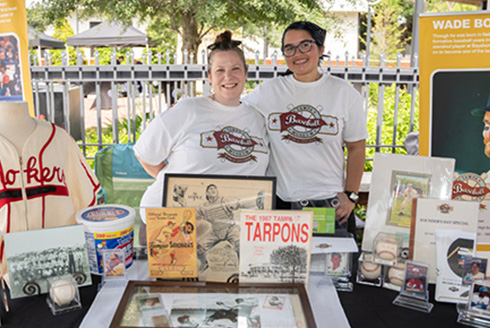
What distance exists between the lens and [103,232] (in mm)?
1497

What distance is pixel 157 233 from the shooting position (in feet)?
4.74

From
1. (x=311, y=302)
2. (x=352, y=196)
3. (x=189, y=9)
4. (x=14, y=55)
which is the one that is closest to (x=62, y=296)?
(x=311, y=302)

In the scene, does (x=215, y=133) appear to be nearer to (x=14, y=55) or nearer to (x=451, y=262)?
(x=451, y=262)

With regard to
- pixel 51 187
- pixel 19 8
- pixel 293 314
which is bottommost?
pixel 293 314

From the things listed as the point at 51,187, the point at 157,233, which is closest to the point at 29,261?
the point at 51,187

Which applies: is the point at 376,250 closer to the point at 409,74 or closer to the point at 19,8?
the point at 19,8

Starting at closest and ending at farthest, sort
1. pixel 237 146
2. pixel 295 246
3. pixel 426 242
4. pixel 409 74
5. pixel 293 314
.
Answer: pixel 293 314
pixel 295 246
pixel 426 242
pixel 237 146
pixel 409 74

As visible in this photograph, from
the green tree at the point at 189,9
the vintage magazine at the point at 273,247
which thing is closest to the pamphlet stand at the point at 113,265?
the vintage magazine at the point at 273,247

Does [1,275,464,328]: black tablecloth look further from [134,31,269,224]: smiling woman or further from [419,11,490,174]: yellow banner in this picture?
[419,11,490,174]: yellow banner

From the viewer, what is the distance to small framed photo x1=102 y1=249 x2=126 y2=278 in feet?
4.94

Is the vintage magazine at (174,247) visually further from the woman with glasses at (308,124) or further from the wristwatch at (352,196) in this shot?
the wristwatch at (352,196)

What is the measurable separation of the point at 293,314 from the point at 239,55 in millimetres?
1181

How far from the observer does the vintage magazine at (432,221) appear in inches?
59.1

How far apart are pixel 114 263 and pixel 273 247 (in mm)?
546
